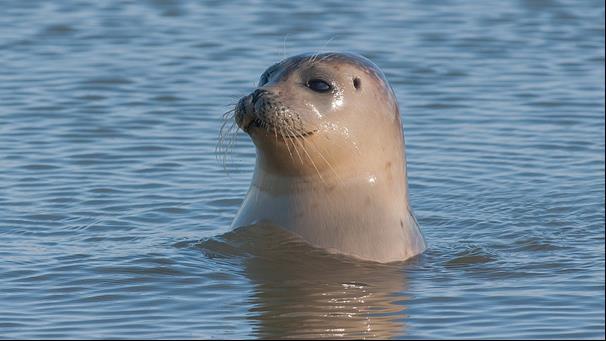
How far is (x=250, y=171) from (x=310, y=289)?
3.84 meters

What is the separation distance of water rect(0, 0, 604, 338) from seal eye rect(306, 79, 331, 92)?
92 cm

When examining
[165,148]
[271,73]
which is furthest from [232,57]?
[271,73]

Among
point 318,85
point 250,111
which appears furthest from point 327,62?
point 250,111

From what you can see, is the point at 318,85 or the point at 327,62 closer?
the point at 318,85

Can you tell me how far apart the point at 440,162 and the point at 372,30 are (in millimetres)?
5888

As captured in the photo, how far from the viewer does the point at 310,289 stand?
945 cm

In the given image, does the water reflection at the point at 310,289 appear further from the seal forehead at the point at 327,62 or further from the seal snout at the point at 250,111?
the seal forehead at the point at 327,62

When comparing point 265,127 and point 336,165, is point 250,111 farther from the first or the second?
point 336,165

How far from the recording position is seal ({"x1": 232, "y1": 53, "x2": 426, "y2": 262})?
969cm

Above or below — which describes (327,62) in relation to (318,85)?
above

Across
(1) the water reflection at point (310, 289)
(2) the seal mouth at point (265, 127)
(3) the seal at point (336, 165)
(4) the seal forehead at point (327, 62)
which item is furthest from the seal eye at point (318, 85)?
(1) the water reflection at point (310, 289)

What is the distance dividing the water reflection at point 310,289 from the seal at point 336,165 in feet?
0.38

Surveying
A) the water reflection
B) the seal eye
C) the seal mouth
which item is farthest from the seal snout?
the water reflection

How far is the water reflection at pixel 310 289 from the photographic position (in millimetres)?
8578
